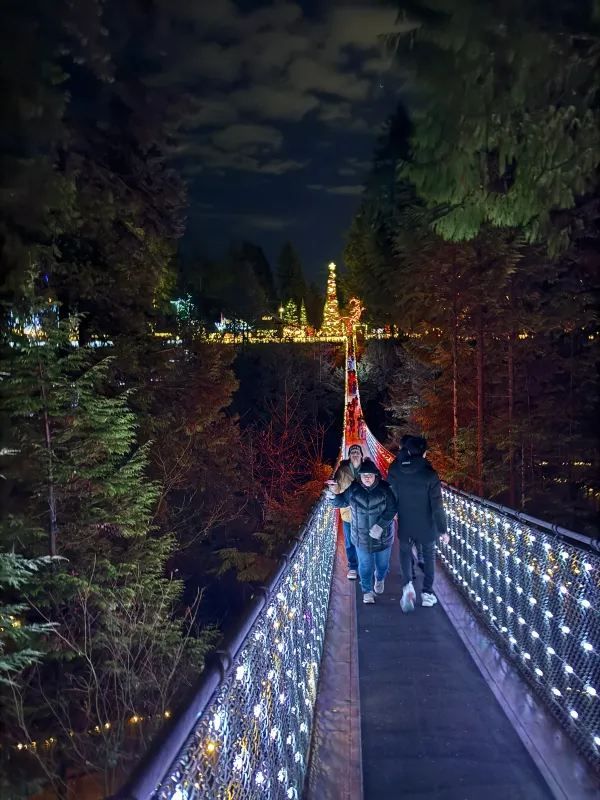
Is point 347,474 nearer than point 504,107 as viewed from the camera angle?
No

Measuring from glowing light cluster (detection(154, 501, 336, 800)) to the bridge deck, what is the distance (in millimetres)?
381

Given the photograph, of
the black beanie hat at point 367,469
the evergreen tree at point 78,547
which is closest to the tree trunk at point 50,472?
the evergreen tree at point 78,547

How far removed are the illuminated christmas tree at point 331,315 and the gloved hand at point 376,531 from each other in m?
59.3

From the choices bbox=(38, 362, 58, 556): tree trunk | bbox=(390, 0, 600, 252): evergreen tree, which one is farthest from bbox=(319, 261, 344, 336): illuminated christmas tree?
bbox=(390, 0, 600, 252): evergreen tree

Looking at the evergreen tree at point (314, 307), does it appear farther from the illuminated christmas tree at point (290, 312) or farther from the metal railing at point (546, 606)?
the metal railing at point (546, 606)

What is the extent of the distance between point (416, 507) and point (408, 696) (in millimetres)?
1756

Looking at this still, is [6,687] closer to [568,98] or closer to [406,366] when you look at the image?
[568,98]

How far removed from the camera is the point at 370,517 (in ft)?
17.8

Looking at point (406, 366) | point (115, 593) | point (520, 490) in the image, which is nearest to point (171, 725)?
point (115, 593)

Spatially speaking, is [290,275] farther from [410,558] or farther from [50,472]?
[410,558]

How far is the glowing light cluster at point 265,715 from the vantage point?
5.09 ft

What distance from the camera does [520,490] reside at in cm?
1373

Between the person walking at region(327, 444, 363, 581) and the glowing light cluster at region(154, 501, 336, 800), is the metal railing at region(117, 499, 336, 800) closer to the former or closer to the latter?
the glowing light cluster at region(154, 501, 336, 800)

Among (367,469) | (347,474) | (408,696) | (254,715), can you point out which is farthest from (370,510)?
(254,715)
